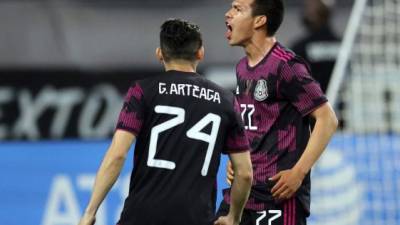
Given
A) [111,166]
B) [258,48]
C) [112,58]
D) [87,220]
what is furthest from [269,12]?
[112,58]

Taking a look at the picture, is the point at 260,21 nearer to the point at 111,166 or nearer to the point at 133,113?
the point at 133,113

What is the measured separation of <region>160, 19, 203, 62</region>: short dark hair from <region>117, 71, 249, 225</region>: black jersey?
0.09 meters

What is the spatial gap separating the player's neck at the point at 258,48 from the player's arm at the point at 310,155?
412mm

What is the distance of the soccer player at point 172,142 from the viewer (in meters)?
4.88

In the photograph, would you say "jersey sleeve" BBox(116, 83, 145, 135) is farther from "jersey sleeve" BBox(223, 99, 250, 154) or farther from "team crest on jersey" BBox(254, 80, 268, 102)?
"team crest on jersey" BBox(254, 80, 268, 102)

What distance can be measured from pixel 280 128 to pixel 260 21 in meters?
0.58

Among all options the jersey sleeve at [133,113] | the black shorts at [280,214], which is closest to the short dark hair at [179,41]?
the jersey sleeve at [133,113]

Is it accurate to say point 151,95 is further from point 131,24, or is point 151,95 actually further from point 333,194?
point 131,24

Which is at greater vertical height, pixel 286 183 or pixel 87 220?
pixel 286 183

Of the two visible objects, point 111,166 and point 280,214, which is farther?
point 280,214

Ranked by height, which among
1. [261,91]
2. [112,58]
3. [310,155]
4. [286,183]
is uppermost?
[112,58]

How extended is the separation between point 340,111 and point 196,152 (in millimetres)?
4895

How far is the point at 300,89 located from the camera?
561cm

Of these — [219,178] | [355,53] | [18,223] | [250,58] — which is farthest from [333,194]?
[250,58]
